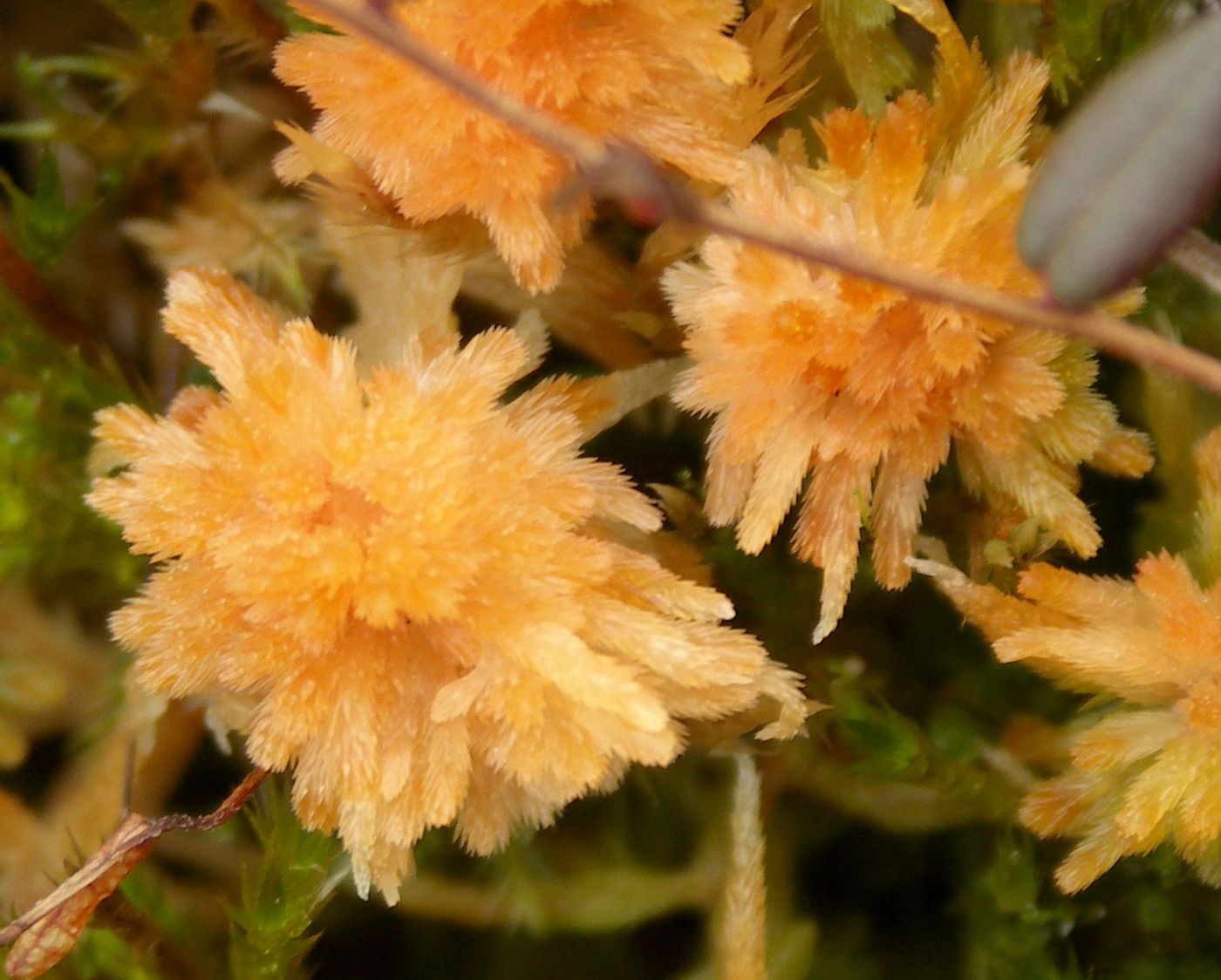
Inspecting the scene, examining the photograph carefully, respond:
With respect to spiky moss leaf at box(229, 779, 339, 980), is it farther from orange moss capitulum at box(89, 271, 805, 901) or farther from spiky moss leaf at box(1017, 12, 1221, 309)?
spiky moss leaf at box(1017, 12, 1221, 309)

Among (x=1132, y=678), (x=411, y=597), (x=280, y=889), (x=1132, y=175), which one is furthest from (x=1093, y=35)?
(x=280, y=889)

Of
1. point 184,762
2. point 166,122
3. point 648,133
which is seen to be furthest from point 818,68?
point 184,762

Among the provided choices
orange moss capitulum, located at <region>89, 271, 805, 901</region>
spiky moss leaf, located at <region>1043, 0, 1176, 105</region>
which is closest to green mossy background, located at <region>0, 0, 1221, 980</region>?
spiky moss leaf, located at <region>1043, 0, 1176, 105</region>

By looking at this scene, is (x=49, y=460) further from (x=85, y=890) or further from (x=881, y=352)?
(x=881, y=352)

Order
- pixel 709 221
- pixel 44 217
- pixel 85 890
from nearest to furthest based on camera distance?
1. pixel 709 221
2. pixel 85 890
3. pixel 44 217

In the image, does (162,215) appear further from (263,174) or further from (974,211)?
(974,211)

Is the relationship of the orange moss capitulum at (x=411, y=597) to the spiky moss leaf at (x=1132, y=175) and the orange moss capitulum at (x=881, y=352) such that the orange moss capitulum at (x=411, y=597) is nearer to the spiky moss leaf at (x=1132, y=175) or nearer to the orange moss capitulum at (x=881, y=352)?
the orange moss capitulum at (x=881, y=352)

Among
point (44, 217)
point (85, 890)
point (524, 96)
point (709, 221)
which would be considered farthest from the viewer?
point (44, 217)

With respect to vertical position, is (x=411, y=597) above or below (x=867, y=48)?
below
